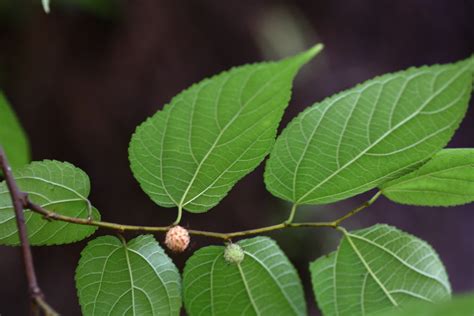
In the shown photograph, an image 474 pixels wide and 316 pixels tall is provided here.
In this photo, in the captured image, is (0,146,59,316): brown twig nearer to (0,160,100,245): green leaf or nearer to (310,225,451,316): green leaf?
(0,160,100,245): green leaf

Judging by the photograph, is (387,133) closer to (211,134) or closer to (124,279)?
(211,134)

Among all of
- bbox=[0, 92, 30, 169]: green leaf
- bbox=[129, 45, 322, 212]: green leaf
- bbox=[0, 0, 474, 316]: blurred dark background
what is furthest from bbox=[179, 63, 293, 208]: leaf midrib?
bbox=[0, 0, 474, 316]: blurred dark background

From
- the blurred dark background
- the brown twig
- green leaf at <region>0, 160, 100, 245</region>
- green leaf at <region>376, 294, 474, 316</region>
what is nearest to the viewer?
green leaf at <region>376, 294, 474, 316</region>

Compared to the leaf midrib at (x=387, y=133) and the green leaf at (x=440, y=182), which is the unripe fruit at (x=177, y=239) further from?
the green leaf at (x=440, y=182)

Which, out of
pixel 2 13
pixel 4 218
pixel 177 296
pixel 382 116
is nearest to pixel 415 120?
pixel 382 116

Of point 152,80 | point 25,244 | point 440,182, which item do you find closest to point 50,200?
point 25,244

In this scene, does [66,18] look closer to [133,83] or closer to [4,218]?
[133,83]
